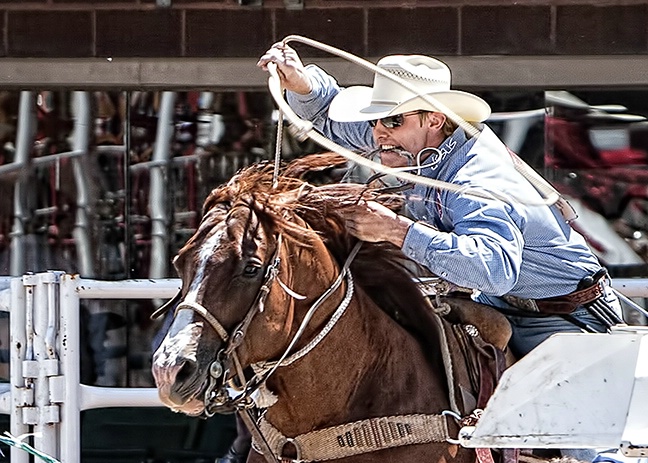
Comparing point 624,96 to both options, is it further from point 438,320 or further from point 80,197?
point 438,320

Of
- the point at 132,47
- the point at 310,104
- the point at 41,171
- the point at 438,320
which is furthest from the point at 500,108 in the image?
the point at 438,320

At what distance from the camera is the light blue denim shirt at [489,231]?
3.80 m

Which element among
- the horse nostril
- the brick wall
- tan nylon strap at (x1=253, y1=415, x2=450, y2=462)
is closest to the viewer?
the horse nostril

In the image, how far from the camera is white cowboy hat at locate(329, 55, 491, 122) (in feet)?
13.5

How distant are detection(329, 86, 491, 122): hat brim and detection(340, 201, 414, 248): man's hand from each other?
0.31 m

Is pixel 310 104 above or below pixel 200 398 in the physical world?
above

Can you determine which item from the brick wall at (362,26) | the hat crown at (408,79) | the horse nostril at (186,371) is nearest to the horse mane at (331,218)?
the hat crown at (408,79)

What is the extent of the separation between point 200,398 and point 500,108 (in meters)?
4.39

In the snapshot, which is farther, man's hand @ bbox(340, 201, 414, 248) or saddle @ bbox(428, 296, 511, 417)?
saddle @ bbox(428, 296, 511, 417)

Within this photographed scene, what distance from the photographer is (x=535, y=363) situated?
345 cm

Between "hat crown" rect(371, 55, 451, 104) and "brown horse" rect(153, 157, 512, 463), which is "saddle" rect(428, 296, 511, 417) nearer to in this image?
"brown horse" rect(153, 157, 512, 463)

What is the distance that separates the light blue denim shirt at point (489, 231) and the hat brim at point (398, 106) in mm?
71

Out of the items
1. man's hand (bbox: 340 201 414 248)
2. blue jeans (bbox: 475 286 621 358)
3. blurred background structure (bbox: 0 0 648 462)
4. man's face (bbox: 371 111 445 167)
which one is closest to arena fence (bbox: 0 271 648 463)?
blue jeans (bbox: 475 286 621 358)

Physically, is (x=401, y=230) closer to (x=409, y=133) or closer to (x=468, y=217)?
(x=468, y=217)
